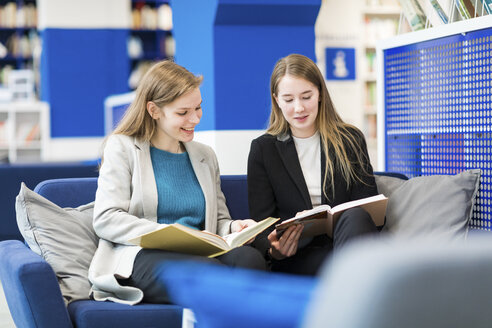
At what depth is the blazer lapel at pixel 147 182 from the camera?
2.33 metres

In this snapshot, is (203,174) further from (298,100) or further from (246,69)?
(246,69)

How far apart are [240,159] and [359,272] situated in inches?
103

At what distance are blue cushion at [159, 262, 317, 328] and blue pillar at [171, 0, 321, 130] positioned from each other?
248 centimetres

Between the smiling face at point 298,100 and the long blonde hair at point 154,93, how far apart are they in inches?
12.9

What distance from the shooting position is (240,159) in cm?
343

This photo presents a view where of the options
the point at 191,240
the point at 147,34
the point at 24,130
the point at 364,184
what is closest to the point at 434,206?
the point at 364,184

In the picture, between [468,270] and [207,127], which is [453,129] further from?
[468,270]

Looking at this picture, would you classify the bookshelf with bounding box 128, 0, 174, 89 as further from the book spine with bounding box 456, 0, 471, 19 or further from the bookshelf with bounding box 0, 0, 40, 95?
the book spine with bounding box 456, 0, 471, 19

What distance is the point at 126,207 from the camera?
7.57 ft

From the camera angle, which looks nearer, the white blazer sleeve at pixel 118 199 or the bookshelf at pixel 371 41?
the white blazer sleeve at pixel 118 199

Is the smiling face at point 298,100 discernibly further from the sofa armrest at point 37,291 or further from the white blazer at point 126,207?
the sofa armrest at point 37,291

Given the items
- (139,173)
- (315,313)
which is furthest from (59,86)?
(315,313)

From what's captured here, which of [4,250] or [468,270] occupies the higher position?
[468,270]

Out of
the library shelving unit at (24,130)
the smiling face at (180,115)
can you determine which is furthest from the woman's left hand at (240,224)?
the library shelving unit at (24,130)
